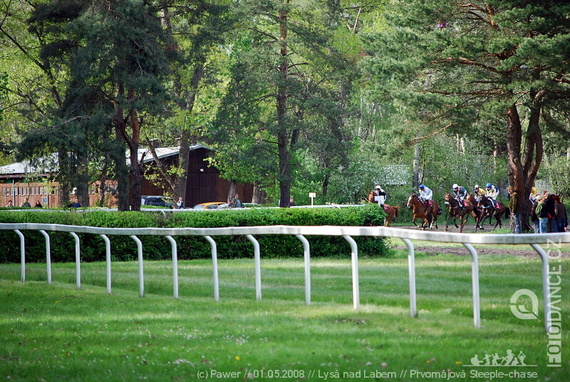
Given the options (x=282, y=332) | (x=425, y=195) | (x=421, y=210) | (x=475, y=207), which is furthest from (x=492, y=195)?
(x=282, y=332)

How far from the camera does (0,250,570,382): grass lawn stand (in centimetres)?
636

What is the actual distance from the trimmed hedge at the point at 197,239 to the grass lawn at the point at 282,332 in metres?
6.47

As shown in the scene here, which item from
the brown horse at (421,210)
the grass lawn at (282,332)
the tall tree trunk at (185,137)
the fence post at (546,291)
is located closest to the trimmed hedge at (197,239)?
the grass lawn at (282,332)

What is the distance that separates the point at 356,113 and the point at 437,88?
15.1m

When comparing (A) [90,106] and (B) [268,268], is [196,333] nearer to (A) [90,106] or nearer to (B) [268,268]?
(B) [268,268]

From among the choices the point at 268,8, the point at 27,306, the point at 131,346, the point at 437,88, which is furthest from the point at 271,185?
the point at 131,346

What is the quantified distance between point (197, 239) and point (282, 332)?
12242 mm

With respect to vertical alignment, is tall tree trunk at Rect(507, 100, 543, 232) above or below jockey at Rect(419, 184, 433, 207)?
above

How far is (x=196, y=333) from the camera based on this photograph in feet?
26.6

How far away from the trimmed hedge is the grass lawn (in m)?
6.47

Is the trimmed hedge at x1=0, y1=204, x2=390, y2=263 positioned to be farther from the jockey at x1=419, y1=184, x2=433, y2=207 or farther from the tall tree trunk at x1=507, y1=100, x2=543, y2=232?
the jockey at x1=419, y1=184, x2=433, y2=207

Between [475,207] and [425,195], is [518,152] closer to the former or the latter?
[475,207]

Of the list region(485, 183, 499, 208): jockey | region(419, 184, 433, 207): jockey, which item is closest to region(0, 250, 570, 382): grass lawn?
region(419, 184, 433, 207): jockey

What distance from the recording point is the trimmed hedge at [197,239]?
19609mm
